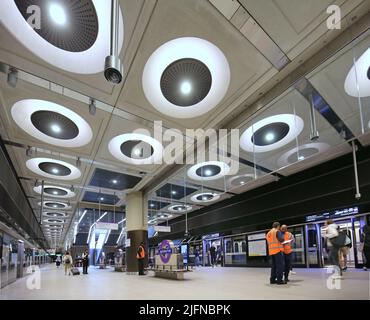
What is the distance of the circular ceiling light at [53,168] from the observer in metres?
10.7

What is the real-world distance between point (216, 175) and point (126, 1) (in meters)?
9.51

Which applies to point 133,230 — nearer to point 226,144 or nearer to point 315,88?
point 226,144

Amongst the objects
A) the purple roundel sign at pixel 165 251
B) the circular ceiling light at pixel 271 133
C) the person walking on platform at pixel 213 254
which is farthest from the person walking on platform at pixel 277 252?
the person walking on platform at pixel 213 254

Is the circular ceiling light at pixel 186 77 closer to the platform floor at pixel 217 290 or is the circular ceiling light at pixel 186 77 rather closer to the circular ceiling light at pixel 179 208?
the platform floor at pixel 217 290

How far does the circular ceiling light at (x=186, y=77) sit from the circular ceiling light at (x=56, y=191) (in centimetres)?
977

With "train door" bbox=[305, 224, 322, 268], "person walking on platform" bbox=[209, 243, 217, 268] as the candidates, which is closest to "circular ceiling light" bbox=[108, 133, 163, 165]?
"train door" bbox=[305, 224, 322, 268]

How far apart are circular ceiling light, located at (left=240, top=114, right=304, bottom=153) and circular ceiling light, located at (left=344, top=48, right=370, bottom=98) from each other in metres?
1.61

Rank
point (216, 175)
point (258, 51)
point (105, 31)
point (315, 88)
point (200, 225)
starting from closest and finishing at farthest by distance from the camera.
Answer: point (105, 31)
point (258, 51)
point (315, 88)
point (216, 175)
point (200, 225)

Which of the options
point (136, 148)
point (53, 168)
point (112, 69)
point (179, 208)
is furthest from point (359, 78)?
point (179, 208)

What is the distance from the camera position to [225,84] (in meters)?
6.23

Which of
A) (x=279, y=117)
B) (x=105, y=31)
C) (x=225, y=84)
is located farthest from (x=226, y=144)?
(x=105, y=31)

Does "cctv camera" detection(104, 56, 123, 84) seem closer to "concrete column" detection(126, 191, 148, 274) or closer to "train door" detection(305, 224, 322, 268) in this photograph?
"train door" detection(305, 224, 322, 268)

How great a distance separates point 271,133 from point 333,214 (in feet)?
15.9

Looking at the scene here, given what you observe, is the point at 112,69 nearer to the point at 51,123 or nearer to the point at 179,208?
the point at 51,123
